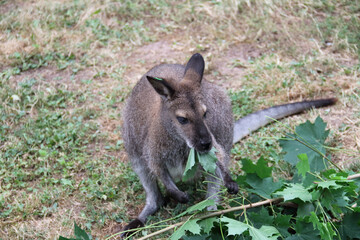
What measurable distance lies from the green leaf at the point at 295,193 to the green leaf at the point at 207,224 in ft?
1.40

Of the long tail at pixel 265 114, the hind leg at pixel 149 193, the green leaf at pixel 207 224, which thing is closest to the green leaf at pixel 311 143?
the green leaf at pixel 207 224

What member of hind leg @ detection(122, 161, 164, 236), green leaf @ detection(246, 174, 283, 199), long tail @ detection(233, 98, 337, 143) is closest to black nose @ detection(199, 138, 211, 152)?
green leaf @ detection(246, 174, 283, 199)

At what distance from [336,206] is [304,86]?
8.24ft

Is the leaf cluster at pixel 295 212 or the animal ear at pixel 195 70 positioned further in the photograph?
the animal ear at pixel 195 70

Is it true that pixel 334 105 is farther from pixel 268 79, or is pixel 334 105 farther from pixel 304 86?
pixel 268 79

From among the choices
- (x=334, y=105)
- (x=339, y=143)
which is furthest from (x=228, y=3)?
(x=339, y=143)

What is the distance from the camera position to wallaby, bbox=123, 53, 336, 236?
307 centimetres

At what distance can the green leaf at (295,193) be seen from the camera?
100 inches

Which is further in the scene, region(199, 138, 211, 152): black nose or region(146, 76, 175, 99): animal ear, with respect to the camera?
region(146, 76, 175, 99): animal ear

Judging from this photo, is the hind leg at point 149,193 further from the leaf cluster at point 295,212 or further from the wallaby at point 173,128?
the leaf cluster at point 295,212

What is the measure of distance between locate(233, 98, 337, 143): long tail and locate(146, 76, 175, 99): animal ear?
1.38 metres

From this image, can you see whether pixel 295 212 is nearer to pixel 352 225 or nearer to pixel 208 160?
pixel 352 225

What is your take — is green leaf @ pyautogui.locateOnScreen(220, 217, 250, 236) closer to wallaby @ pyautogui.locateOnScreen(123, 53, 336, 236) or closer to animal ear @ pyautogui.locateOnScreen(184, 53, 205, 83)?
wallaby @ pyautogui.locateOnScreen(123, 53, 336, 236)

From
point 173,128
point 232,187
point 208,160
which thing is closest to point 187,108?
point 173,128
